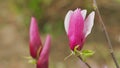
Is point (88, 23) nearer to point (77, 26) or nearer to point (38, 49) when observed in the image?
point (77, 26)

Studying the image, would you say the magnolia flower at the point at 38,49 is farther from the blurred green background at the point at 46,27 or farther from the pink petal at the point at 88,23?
the blurred green background at the point at 46,27

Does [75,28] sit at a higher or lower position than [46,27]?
higher

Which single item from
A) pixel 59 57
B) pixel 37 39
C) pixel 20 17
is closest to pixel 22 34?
pixel 20 17

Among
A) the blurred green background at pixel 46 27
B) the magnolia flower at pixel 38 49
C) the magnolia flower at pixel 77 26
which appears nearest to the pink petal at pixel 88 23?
the magnolia flower at pixel 77 26

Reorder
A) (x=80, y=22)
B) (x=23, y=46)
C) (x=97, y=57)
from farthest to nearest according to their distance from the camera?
(x=23, y=46), (x=97, y=57), (x=80, y=22)

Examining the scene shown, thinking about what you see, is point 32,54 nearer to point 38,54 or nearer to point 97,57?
point 38,54

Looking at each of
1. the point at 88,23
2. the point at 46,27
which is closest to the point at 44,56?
the point at 88,23
